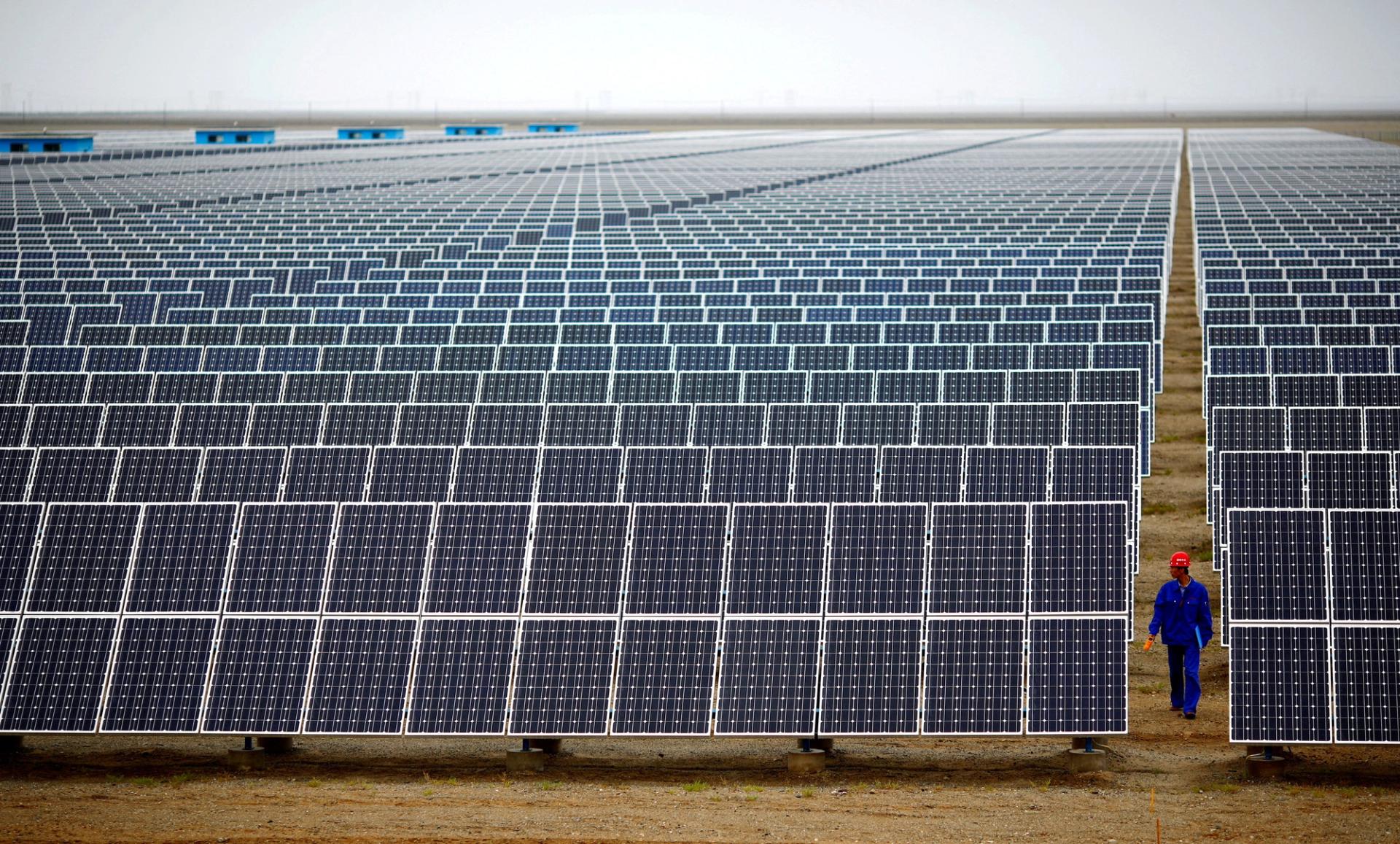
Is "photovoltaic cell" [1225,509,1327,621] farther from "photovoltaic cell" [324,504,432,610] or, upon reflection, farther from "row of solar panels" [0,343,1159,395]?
"row of solar panels" [0,343,1159,395]

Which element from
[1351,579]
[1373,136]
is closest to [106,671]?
[1351,579]

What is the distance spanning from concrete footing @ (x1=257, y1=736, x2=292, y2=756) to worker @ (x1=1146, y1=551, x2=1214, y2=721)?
Result: 24.7 ft

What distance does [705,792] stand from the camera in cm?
1202

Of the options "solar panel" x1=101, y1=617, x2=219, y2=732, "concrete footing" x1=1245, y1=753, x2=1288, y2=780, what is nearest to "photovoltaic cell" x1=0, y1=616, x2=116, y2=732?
"solar panel" x1=101, y1=617, x2=219, y2=732

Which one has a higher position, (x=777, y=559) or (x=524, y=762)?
(x=777, y=559)

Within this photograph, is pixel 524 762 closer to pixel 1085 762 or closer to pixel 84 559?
pixel 84 559

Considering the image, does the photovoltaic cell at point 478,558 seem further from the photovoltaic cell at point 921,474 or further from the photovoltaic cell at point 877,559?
the photovoltaic cell at point 921,474

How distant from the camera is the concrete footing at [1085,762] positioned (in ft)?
40.0

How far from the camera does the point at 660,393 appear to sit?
20.2 meters

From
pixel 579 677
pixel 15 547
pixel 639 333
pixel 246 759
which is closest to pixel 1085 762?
pixel 579 677

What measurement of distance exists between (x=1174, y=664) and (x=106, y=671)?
9.26 meters

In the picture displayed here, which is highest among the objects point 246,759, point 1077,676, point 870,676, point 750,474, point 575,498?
point 750,474

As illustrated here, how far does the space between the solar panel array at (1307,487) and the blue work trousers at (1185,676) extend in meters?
0.47

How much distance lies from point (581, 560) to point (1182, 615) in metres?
5.30
